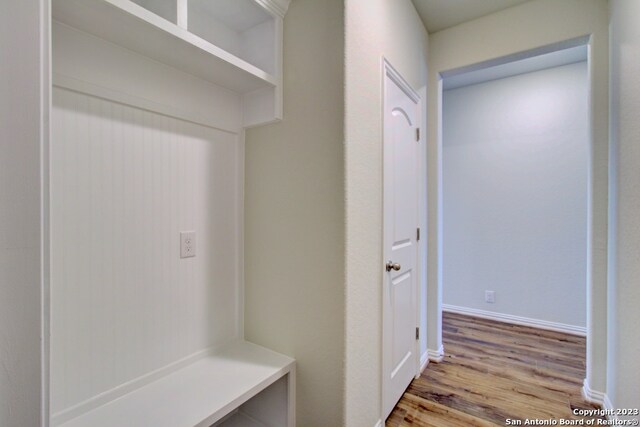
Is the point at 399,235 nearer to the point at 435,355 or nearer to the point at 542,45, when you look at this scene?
the point at 435,355

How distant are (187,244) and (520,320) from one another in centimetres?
349

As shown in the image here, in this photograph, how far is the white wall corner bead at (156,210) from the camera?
1.07 m

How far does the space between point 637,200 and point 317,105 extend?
5.45ft

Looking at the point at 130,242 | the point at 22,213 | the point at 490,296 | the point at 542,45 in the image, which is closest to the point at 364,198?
the point at 130,242

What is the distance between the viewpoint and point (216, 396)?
3.96ft

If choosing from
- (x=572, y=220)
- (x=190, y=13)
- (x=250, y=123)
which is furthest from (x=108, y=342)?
(x=572, y=220)

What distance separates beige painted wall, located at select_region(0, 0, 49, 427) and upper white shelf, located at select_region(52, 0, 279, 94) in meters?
0.40

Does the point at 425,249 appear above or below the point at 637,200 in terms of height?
below

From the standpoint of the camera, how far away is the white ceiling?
2.11 metres

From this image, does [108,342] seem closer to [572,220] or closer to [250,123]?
[250,123]

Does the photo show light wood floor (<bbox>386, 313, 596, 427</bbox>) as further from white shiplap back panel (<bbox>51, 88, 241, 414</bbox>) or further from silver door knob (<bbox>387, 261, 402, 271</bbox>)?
white shiplap back panel (<bbox>51, 88, 241, 414</bbox>)

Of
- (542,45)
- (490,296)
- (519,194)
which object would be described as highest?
(542,45)

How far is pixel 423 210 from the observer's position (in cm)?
235

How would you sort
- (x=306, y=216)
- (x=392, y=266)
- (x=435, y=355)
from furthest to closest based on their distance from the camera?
(x=435, y=355) → (x=392, y=266) → (x=306, y=216)
